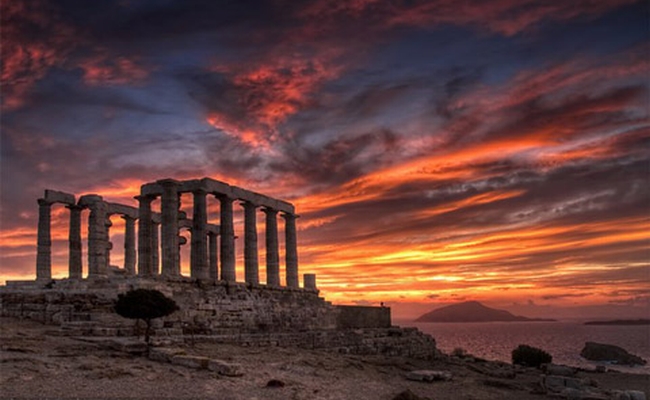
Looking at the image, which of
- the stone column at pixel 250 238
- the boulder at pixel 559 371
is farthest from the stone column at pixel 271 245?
the boulder at pixel 559 371

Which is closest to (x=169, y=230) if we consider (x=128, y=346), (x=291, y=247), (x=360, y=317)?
(x=291, y=247)

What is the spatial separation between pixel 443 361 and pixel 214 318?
15.2 metres

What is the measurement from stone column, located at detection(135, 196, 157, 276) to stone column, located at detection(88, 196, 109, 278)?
8.28 feet

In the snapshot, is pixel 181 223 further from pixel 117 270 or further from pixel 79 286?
pixel 79 286

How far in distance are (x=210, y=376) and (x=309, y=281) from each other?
32.6 metres

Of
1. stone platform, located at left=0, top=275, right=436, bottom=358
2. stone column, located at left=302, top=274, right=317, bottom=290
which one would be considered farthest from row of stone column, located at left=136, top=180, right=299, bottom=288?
stone platform, located at left=0, top=275, right=436, bottom=358

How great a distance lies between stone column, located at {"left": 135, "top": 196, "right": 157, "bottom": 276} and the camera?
45.7 meters

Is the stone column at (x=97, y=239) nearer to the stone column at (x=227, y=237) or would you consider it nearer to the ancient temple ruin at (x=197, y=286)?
the ancient temple ruin at (x=197, y=286)

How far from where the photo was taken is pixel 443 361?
42.4 meters

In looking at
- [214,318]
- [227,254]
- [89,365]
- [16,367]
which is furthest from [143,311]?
[227,254]

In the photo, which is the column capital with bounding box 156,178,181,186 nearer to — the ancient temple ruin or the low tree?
the ancient temple ruin

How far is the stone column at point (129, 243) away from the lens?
174 feet

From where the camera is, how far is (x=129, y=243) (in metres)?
53.1

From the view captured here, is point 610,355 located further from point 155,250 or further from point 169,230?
point 169,230
